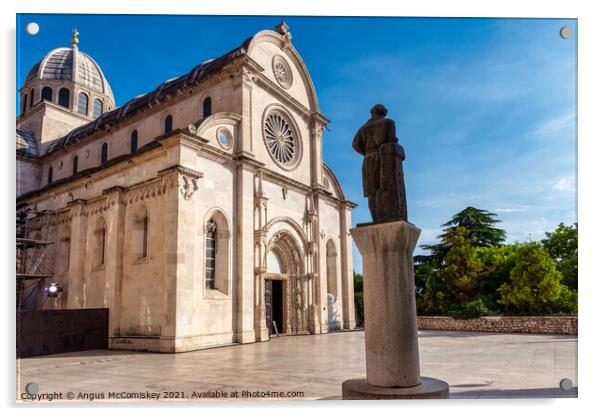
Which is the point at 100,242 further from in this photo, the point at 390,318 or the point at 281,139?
the point at 390,318

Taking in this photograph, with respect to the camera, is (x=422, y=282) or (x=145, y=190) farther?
(x=422, y=282)

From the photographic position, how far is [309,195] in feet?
81.3

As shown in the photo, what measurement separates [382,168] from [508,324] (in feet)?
62.9

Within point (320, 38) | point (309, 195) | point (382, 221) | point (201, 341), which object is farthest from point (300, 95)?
point (382, 221)

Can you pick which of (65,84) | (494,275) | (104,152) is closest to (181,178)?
(104,152)

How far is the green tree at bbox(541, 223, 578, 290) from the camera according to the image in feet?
41.9

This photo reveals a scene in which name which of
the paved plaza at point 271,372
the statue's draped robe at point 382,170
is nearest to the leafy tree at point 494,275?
the paved plaza at point 271,372

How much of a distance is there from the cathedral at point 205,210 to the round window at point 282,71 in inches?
2.2

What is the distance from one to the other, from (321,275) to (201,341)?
918cm

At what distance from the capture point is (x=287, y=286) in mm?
23094

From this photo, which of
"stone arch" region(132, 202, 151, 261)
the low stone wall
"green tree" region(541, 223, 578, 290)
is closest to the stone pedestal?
"green tree" region(541, 223, 578, 290)

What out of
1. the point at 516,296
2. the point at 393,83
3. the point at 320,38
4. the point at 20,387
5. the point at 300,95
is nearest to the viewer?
the point at 20,387

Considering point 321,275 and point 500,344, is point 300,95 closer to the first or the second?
point 321,275

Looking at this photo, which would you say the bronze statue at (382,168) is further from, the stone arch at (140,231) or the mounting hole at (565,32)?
the stone arch at (140,231)
